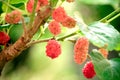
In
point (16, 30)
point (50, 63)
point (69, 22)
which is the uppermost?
point (69, 22)

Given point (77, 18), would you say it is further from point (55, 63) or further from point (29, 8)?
point (55, 63)

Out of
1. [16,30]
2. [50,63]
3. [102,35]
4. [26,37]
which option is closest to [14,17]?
[26,37]

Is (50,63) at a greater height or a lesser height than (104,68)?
lesser

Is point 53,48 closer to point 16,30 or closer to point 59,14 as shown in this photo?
point 59,14

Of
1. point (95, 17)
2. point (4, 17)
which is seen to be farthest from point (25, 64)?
point (4, 17)

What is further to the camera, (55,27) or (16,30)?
(16,30)

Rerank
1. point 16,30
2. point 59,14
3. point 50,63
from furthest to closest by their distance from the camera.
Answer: point 50,63 → point 16,30 → point 59,14
